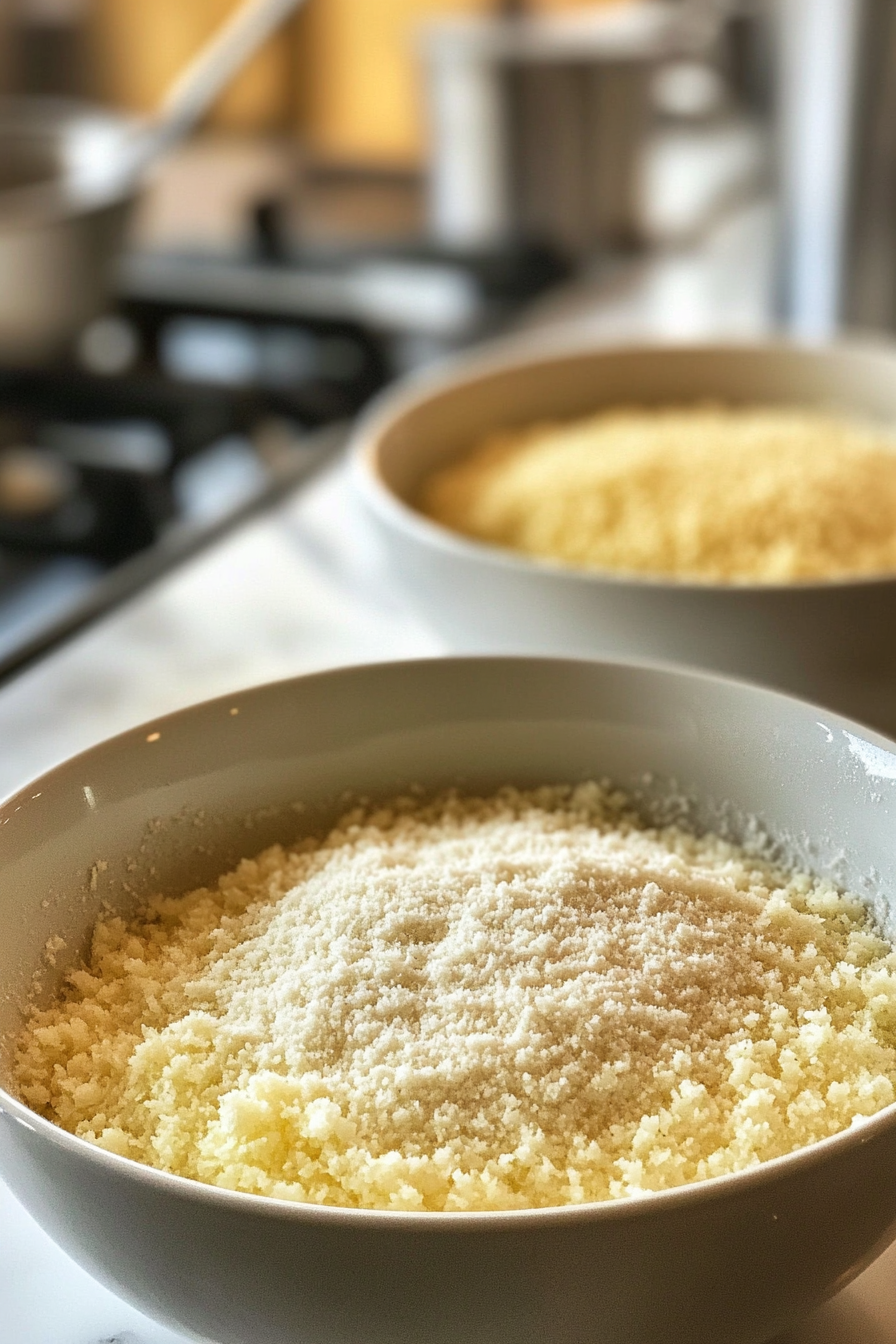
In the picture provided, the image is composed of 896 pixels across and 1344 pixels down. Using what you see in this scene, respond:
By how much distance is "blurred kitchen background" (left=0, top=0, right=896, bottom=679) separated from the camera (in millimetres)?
Answer: 961

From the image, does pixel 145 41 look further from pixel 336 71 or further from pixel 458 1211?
pixel 458 1211

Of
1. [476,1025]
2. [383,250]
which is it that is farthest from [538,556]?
[383,250]

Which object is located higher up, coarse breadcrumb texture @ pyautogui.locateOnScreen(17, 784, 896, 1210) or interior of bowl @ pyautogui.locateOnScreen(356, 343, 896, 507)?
Answer: interior of bowl @ pyautogui.locateOnScreen(356, 343, 896, 507)

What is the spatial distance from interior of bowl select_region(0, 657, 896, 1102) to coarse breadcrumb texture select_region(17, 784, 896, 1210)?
0.04 feet

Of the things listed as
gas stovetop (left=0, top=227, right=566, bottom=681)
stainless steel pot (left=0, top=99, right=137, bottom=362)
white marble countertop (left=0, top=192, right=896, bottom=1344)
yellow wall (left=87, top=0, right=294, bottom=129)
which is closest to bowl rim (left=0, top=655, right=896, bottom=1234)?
white marble countertop (left=0, top=192, right=896, bottom=1344)

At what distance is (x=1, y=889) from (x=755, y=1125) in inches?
7.6

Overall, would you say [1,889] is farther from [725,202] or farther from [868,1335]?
[725,202]

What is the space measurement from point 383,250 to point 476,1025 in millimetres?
1086

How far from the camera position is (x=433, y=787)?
467 millimetres

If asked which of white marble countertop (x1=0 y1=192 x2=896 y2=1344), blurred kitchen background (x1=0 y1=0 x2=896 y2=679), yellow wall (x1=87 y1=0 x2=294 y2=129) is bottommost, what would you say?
white marble countertop (x1=0 y1=192 x2=896 y2=1344)

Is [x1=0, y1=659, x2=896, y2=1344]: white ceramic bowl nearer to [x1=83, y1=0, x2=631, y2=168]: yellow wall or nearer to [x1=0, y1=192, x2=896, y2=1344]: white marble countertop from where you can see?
[x1=0, y1=192, x2=896, y2=1344]: white marble countertop

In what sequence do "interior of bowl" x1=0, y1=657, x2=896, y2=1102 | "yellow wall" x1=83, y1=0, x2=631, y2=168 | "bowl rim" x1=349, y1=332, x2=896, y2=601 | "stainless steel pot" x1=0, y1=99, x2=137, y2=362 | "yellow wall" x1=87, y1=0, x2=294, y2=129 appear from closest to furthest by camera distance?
"interior of bowl" x1=0, y1=657, x2=896, y2=1102 < "bowl rim" x1=349, y1=332, x2=896, y2=601 < "stainless steel pot" x1=0, y1=99, x2=137, y2=362 < "yellow wall" x1=87, y1=0, x2=294, y2=129 < "yellow wall" x1=83, y1=0, x2=631, y2=168

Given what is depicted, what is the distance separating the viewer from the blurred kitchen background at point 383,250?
96 cm

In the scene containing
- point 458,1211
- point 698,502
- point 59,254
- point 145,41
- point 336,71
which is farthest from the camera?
point 336,71
